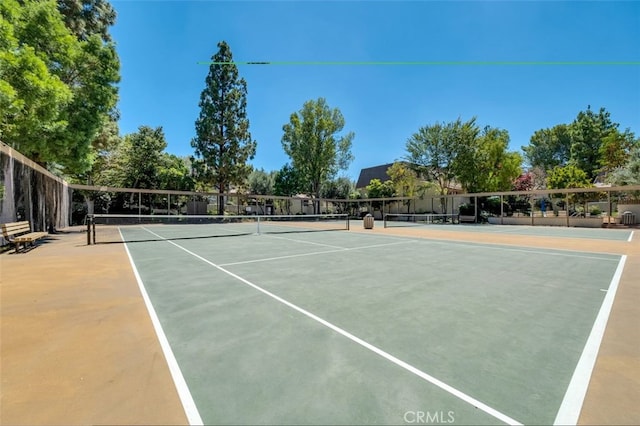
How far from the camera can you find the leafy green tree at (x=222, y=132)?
35.7 metres

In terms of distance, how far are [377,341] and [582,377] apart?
1.81 meters

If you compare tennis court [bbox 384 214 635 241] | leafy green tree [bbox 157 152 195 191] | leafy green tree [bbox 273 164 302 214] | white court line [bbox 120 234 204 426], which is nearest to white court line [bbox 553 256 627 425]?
white court line [bbox 120 234 204 426]

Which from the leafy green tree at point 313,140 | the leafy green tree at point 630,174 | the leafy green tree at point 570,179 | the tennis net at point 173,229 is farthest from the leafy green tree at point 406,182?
the leafy green tree at point 630,174

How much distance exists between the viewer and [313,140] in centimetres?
3997

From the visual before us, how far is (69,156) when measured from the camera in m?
15.1

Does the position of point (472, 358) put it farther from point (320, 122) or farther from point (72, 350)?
point (320, 122)

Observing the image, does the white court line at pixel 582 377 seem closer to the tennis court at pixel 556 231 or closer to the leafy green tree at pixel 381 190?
the tennis court at pixel 556 231

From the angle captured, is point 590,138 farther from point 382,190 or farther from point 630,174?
point 382,190

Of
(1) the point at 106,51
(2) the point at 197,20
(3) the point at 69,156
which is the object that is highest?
(2) the point at 197,20

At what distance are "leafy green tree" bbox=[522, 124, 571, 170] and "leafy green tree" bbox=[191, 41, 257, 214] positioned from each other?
184ft

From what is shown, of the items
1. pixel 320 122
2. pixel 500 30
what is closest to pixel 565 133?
pixel 320 122

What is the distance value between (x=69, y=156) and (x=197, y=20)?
Answer: 31.2 ft

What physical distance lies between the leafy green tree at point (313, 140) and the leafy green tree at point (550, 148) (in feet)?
142

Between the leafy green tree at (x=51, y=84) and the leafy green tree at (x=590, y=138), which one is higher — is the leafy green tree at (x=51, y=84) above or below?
below
